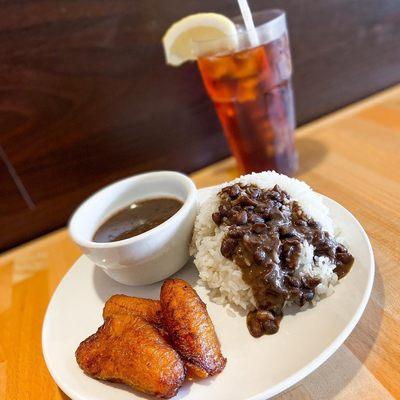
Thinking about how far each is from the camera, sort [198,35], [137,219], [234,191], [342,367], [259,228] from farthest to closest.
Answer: [198,35], [137,219], [234,191], [259,228], [342,367]

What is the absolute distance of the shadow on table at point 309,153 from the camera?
1.53 m

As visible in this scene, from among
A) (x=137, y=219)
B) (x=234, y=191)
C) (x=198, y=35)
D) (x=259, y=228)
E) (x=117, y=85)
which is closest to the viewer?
(x=259, y=228)

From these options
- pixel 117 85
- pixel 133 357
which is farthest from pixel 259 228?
pixel 117 85

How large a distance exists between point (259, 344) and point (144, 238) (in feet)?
1.14

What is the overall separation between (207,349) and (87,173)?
1043 mm

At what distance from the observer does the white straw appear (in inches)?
48.4

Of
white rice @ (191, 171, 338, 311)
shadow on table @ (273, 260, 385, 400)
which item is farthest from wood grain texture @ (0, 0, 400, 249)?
→ shadow on table @ (273, 260, 385, 400)

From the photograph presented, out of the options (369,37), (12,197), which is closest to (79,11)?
(12,197)

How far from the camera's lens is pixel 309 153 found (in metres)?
1.62

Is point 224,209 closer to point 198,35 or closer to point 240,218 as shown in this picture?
point 240,218

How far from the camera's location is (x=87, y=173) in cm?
164

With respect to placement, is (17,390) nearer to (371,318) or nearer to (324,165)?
(371,318)

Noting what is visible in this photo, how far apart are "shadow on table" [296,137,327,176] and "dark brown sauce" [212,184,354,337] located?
22.7 inches

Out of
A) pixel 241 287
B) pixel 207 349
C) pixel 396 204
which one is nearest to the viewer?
pixel 207 349
